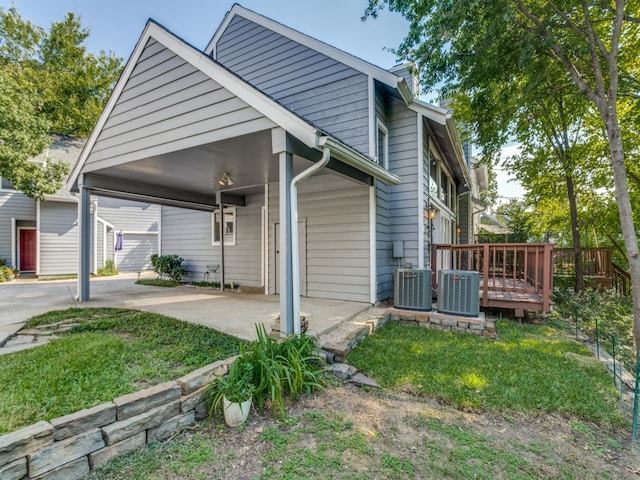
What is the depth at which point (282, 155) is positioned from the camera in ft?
12.3

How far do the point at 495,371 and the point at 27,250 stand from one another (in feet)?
52.9

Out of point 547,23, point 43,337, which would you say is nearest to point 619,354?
point 547,23

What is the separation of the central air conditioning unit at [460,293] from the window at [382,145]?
2.81 m

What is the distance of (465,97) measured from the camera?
8.45 m

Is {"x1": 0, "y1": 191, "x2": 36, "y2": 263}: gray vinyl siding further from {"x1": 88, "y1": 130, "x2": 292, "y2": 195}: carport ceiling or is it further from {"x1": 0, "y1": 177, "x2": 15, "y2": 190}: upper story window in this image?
{"x1": 88, "y1": 130, "x2": 292, "y2": 195}: carport ceiling

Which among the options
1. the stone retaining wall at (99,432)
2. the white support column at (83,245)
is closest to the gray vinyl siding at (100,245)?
the white support column at (83,245)

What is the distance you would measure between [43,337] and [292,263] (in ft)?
10.2

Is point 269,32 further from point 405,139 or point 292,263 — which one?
point 292,263

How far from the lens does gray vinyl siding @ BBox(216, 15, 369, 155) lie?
20.7 ft

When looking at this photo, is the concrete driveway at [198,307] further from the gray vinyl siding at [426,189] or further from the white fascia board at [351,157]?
the white fascia board at [351,157]

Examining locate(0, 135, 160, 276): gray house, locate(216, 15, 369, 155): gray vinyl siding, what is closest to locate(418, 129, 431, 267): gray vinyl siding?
locate(216, 15, 369, 155): gray vinyl siding

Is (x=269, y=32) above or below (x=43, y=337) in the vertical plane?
above

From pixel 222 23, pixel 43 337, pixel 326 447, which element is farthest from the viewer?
pixel 222 23

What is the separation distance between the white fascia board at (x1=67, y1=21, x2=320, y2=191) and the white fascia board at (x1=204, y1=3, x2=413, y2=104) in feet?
10.6
